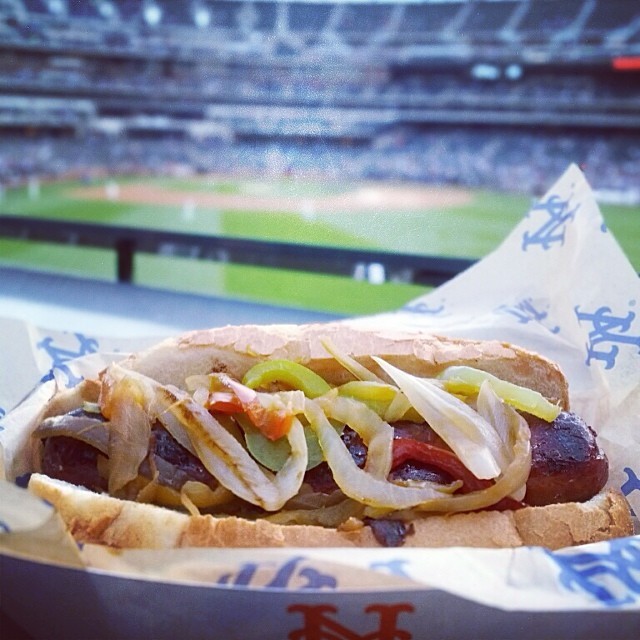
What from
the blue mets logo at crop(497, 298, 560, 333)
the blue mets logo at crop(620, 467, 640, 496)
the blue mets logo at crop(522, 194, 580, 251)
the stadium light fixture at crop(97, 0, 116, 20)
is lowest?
the blue mets logo at crop(620, 467, 640, 496)

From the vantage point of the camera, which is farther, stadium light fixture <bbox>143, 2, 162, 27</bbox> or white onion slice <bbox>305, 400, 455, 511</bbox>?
stadium light fixture <bbox>143, 2, 162, 27</bbox>

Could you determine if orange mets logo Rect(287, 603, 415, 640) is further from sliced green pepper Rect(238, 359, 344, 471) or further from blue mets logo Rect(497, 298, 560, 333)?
blue mets logo Rect(497, 298, 560, 333)

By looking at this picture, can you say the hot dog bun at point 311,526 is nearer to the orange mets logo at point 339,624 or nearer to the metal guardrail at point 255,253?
the orange mets logo at point 339,624

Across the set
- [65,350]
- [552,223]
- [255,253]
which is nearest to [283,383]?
[65,350]

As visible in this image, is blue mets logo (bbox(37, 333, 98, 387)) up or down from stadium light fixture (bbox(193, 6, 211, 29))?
down

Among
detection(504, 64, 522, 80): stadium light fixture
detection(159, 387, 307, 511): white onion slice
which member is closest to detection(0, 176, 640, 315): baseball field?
detection(504, 64, 522, 80): stadium light fixture

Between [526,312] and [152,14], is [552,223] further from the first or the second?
[152,14]

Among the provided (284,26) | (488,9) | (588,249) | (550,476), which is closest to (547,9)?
(488,9)

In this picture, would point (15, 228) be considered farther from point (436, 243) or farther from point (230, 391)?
point (436, 243)
